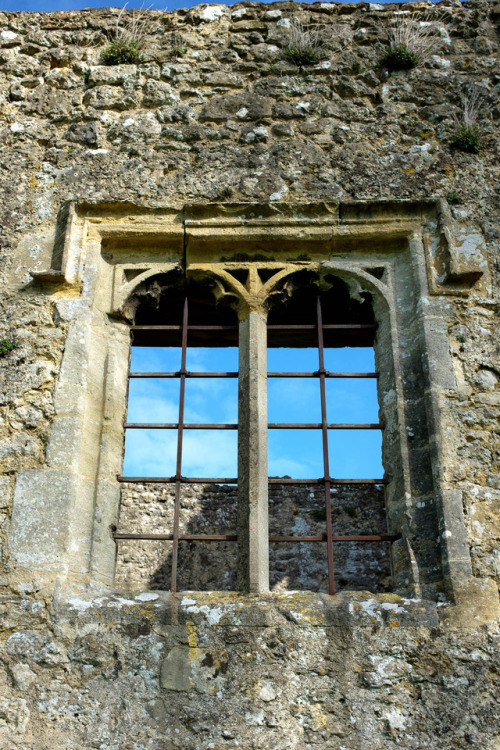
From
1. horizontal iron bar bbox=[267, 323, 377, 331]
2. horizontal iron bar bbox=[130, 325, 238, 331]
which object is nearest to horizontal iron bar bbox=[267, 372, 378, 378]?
horizontal iron bar bbox=[267, 323, 377, 331]

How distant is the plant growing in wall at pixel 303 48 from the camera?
509 centimetres

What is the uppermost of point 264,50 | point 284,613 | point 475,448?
point 264,50

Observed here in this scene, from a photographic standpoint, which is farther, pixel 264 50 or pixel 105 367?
pixel 264 50

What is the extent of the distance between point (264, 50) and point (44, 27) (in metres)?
1.44

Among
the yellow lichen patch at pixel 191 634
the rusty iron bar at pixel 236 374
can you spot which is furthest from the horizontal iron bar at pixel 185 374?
the yellow lichen patch at pixel 191 634

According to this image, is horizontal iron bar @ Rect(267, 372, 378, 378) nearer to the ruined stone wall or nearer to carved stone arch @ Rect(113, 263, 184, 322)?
the ruined stone wall

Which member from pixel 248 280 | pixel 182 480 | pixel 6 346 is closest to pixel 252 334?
pixel 248 280

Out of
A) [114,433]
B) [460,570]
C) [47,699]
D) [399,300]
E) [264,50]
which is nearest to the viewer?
[47,699]

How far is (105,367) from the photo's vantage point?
4387mm

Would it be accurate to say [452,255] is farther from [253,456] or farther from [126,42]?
[126,42]

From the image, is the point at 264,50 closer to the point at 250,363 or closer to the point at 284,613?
the point at 250,363

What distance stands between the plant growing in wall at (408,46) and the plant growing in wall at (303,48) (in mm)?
405

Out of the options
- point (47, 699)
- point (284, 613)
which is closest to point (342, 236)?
point (284, 613)

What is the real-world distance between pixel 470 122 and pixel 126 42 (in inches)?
86.2
